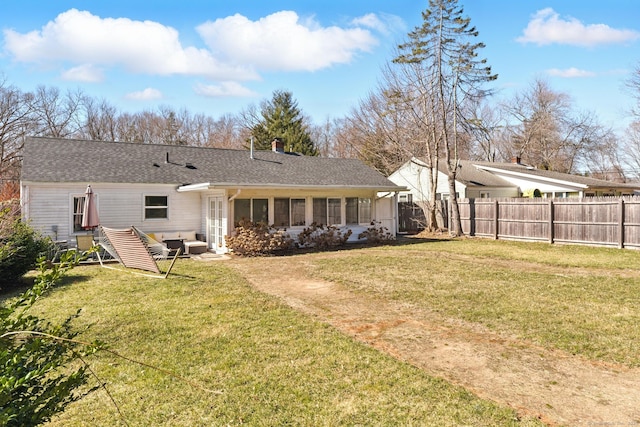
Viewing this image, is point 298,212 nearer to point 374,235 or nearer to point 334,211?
point 334,211

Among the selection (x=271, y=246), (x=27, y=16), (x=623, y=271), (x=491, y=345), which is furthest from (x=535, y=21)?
(x=27, y=16)

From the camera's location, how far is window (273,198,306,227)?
1485 centimetres

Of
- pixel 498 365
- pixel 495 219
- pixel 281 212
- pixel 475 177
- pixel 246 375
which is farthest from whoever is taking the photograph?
pixel 475 177

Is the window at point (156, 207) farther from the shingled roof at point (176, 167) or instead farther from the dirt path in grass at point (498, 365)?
the dirt path in grass at point (498, 365)

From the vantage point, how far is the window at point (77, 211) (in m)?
13.5

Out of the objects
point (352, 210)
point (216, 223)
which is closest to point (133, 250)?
point (216, 223)

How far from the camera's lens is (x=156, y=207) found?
14812mm

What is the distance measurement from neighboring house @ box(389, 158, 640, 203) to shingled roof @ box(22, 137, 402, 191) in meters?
6.23

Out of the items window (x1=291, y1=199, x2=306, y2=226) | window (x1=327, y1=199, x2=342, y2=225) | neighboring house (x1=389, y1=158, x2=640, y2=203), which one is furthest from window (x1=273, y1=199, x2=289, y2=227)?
neighboring house (x1=389, y1=158, x2=640, y2=203)

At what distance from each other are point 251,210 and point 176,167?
421 cm

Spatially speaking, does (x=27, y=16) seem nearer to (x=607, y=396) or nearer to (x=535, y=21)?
(x=607, y=396)

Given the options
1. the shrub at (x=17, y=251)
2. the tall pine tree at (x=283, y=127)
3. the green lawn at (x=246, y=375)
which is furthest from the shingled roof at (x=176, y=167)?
the tall pine tree at (x=283, y=127)

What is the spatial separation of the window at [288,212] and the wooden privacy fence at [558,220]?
852 cm

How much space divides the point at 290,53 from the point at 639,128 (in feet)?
98.8
